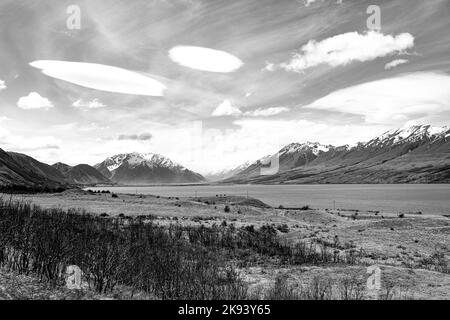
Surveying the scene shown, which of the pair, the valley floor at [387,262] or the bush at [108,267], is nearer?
the bush at [108,267]

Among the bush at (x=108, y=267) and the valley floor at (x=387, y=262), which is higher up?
the bush at (x=108, y=267)

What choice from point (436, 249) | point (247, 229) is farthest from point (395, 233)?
point (247, 229)

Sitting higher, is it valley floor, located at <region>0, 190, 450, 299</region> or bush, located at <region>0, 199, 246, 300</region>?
bush, located at <region>0, 199, 246, 300</region>

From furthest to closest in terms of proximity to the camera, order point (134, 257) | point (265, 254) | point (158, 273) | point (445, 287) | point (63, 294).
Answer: point (265, 254)
point (445, 287)
point (134, 257)
point (158, 273)
point (63, 294)

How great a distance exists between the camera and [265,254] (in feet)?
80.4

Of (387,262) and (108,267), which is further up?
(108,267)

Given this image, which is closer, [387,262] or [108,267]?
[108,267]

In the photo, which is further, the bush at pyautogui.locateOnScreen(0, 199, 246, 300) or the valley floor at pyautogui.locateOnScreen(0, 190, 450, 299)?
the valley floor at pyautogui.locateOnScreen(0, 190, 450, 299)
